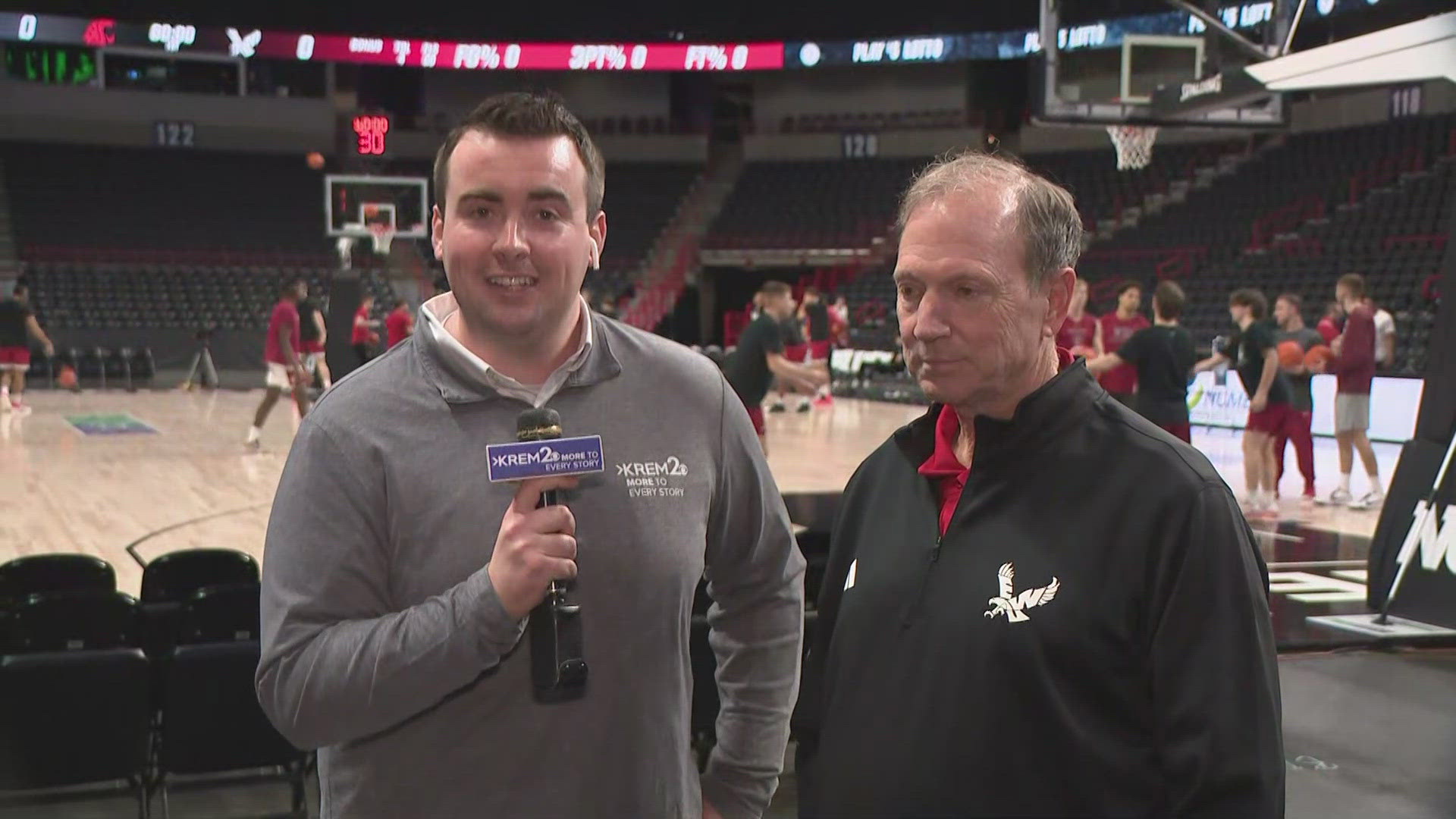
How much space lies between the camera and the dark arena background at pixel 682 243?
441 cm

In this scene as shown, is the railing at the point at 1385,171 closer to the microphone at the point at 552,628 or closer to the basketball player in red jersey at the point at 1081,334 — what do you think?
the basketball player in red jersey at the point at 1081,334

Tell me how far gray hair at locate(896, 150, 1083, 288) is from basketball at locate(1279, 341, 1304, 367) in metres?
9.18

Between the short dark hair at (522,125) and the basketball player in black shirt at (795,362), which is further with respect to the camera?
the basketball player in black shirt at (795,362)

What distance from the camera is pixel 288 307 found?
12414 mm

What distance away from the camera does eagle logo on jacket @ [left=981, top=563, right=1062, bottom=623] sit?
164 centimetres

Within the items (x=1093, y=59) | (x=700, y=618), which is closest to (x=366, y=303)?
(x=1093, y=59)

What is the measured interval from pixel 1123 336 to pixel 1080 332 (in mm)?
1530

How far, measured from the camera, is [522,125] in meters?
1.92

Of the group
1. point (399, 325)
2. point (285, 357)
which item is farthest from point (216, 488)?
point (399, 325)

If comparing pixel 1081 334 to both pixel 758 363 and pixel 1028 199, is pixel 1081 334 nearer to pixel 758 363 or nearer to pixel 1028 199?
pixel 758 363

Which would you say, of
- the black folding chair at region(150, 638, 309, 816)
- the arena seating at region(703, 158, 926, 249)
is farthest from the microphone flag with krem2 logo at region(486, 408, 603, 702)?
the arena seating at region(703, 158, 926, 249)

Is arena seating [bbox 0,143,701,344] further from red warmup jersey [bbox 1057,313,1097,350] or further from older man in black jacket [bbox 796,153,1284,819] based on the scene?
→ older man in black jacket [bbox 796,153,1284,819]

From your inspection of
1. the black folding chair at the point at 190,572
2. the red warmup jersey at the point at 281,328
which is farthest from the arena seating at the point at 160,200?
the black folding chair at the point at 190,572

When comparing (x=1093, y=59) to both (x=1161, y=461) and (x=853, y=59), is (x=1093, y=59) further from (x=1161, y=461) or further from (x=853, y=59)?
(x=853, y=59)
